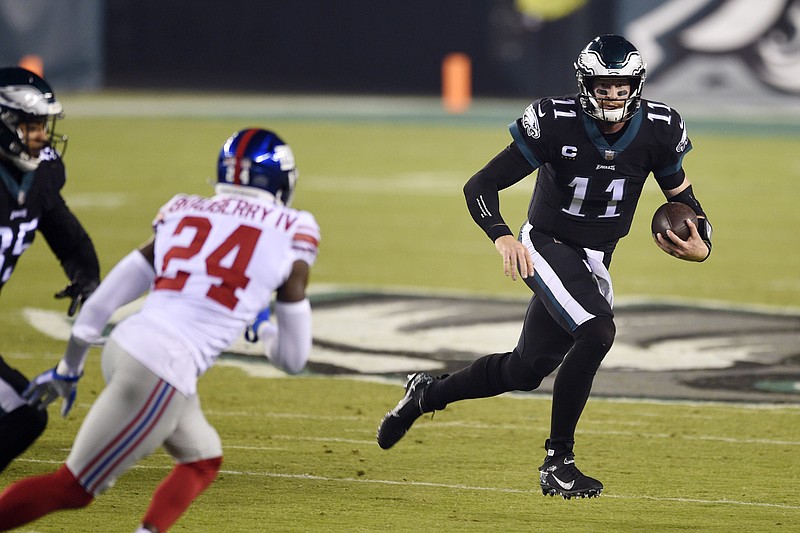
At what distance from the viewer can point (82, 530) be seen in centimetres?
475

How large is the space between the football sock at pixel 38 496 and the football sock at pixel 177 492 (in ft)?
0.66

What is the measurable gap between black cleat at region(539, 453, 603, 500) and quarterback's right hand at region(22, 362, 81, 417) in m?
1.81

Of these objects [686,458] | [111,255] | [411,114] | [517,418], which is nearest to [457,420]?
[517,418]

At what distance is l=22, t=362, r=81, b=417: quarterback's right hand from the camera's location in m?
4.22

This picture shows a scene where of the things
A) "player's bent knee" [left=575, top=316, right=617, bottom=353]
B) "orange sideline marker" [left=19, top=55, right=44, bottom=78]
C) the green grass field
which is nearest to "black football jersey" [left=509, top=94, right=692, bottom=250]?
"player's bent knee" [left=575, top=316, right=617, bottom=353]

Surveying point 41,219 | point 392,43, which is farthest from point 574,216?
point 392,43

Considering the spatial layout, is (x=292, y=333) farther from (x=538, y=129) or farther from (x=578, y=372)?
(x=538, y=129)

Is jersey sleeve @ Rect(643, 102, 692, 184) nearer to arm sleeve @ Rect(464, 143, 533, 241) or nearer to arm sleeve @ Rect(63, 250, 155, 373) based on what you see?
arm sleeve @ Rect(464, 143, 533, 241)

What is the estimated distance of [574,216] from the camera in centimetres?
555

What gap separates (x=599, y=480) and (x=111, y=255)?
246 inches

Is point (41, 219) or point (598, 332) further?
point (598, 332)

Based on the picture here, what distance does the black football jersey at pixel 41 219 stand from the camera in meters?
4.63

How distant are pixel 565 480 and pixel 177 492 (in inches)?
68.6

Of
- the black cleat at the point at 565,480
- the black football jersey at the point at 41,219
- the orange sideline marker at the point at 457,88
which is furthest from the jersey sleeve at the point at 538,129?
the orange sideline marker at the point at 457,88
